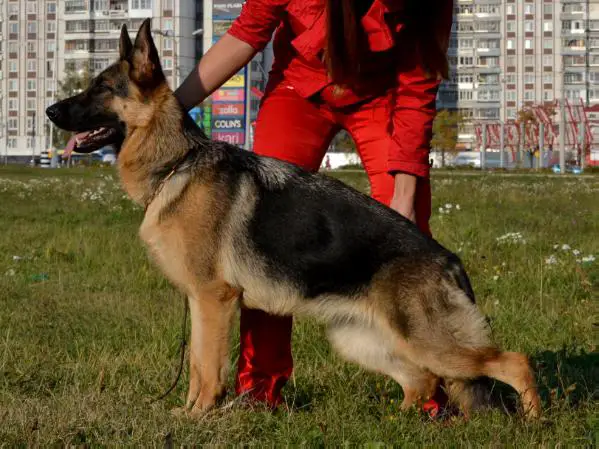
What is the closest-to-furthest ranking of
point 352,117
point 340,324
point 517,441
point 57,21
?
1. point 517,441
2. point 340,324
3. point 352,117
4. point 57,21

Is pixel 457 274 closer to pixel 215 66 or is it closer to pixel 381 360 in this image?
pixel 381 360

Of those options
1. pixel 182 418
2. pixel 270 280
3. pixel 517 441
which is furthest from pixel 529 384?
pixel 182 418

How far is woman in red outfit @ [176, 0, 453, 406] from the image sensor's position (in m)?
4.36

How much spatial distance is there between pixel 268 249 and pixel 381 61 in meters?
1.19

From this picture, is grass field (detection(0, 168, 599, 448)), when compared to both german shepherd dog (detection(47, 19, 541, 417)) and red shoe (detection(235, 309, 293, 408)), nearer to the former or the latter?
red shoe (detection(235, 309, 293, 408))

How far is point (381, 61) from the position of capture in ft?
14.8

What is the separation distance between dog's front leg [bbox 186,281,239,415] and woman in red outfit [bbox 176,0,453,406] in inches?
13.2

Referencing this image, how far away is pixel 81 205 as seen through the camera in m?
15.4

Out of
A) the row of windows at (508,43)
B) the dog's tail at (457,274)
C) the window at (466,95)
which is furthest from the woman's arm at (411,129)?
the row of windows at (508,43)

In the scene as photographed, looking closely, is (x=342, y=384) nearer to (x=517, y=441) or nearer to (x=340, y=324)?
(x=340, y=324)

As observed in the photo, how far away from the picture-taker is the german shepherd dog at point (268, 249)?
3965mm

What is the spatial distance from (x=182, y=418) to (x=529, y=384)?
1585 mm

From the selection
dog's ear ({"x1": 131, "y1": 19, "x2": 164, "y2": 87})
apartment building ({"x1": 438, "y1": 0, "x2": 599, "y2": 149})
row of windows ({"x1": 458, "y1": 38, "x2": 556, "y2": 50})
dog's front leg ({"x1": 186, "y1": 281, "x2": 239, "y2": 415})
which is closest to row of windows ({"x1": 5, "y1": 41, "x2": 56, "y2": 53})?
apartment building ({"x1": 438, "y1": 0, "x2": 599, "y2": 149})

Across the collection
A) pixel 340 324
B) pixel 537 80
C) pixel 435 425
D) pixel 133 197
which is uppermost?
pixel 537 80
